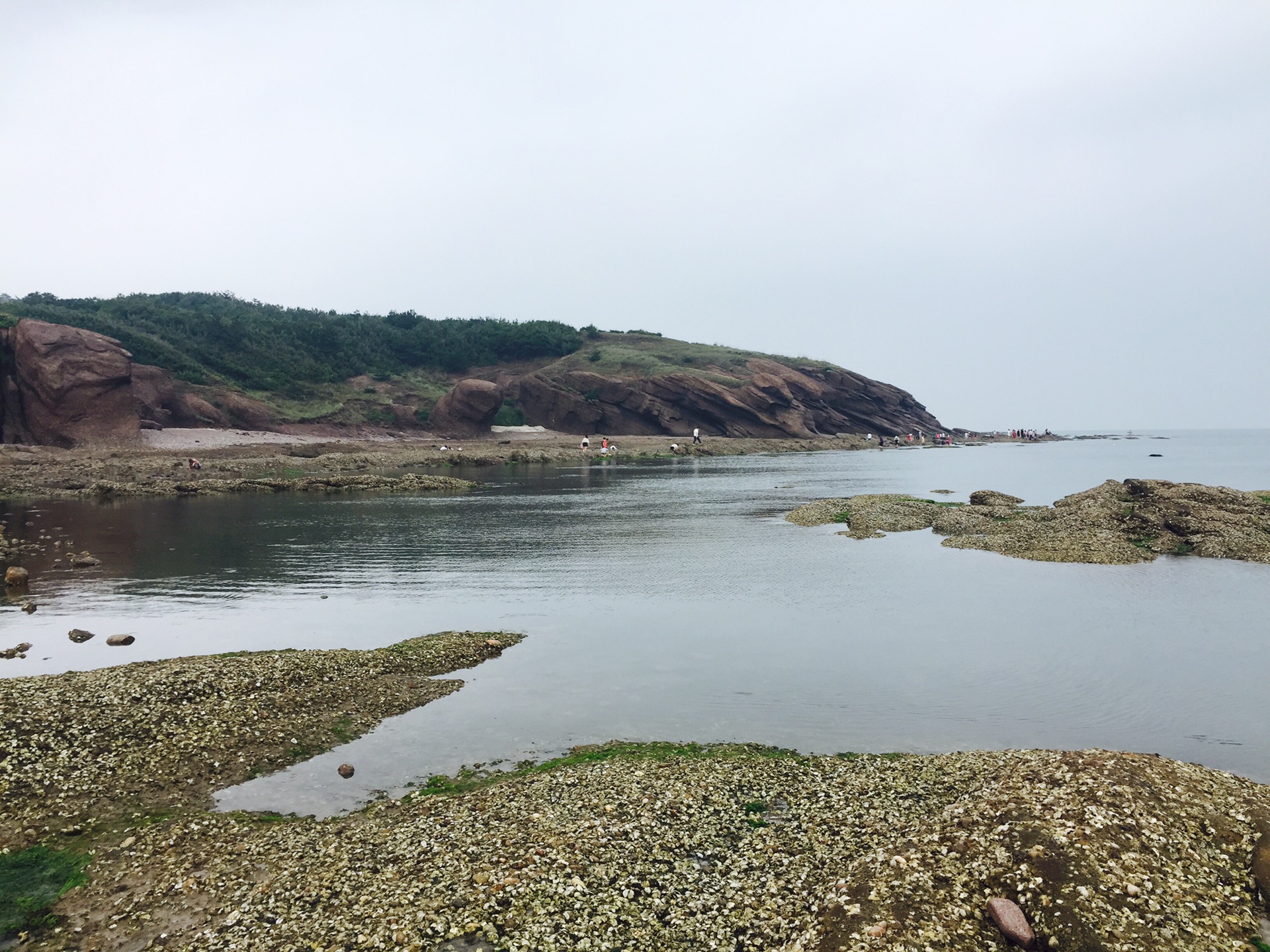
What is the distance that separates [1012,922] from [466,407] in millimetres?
124882

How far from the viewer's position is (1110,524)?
43.7 m

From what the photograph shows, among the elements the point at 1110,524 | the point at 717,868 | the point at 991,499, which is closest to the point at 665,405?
the point at 991,499

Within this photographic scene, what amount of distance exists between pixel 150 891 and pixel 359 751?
18.1ft

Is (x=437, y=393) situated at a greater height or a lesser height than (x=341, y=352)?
lesser

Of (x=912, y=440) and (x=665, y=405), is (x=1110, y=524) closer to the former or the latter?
(x=665, y=405)

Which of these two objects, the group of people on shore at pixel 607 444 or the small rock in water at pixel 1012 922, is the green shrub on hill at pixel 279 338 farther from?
the small rock in water at pixel 1012 922

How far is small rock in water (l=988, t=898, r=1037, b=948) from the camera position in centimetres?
932

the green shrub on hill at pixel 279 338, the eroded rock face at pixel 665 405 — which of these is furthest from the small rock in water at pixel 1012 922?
the eroded rock face at pixel 665 405

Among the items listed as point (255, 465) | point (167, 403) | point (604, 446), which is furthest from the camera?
point (604, 446)

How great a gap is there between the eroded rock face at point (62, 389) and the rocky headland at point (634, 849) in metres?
81.3

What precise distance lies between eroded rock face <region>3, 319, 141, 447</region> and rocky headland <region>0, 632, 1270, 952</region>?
81298 millimetres

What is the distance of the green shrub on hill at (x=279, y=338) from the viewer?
113m

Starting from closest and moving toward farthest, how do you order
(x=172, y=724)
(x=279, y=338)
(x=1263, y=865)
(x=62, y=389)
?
(x=1263, y=865), (x=172, y=724), (x=62, y=389), (x=279, y=338)

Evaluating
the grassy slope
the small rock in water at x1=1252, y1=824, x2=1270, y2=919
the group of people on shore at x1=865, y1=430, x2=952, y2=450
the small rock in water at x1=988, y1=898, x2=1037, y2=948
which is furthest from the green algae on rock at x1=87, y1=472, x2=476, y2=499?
the group of people on shore at x1=865, y1=430, x2=952, y2=450
